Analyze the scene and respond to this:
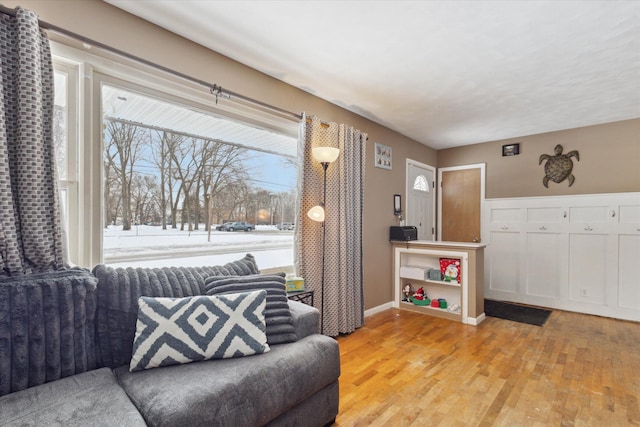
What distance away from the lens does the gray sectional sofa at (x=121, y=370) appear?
1.19 meters

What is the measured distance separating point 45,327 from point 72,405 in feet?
1.37

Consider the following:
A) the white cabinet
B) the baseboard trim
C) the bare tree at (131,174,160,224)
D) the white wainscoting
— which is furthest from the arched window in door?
the bare tree at (131,174,160,224)

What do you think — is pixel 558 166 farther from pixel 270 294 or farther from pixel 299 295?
pixel 270 294

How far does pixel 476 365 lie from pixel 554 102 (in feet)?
9.25

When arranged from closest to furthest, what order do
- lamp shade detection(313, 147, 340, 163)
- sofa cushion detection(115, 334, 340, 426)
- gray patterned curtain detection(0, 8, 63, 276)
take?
sofa cushion detection(115, 334, 340, 426)
gray patterned curtain detection(0, 8, 63, 276)
lamp shade detection(313, 147, 340, 163)

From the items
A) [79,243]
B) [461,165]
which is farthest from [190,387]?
[461,165]

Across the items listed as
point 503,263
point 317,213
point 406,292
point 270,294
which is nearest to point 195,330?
point 270,294

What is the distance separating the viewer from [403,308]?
13.6 feet

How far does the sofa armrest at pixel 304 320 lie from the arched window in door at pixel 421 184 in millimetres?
3387

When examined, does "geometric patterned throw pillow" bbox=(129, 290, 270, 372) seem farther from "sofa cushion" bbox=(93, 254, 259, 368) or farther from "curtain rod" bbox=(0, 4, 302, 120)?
"curtain rod" bbox=(0, 4, 302, 120)

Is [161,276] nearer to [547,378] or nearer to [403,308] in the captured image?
[547,378]

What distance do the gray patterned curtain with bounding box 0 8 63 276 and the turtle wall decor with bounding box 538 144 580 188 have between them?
5.32m

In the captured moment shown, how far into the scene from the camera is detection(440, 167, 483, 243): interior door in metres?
4.96

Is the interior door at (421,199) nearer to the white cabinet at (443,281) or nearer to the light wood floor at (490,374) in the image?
the white cabinet at (443,281)
